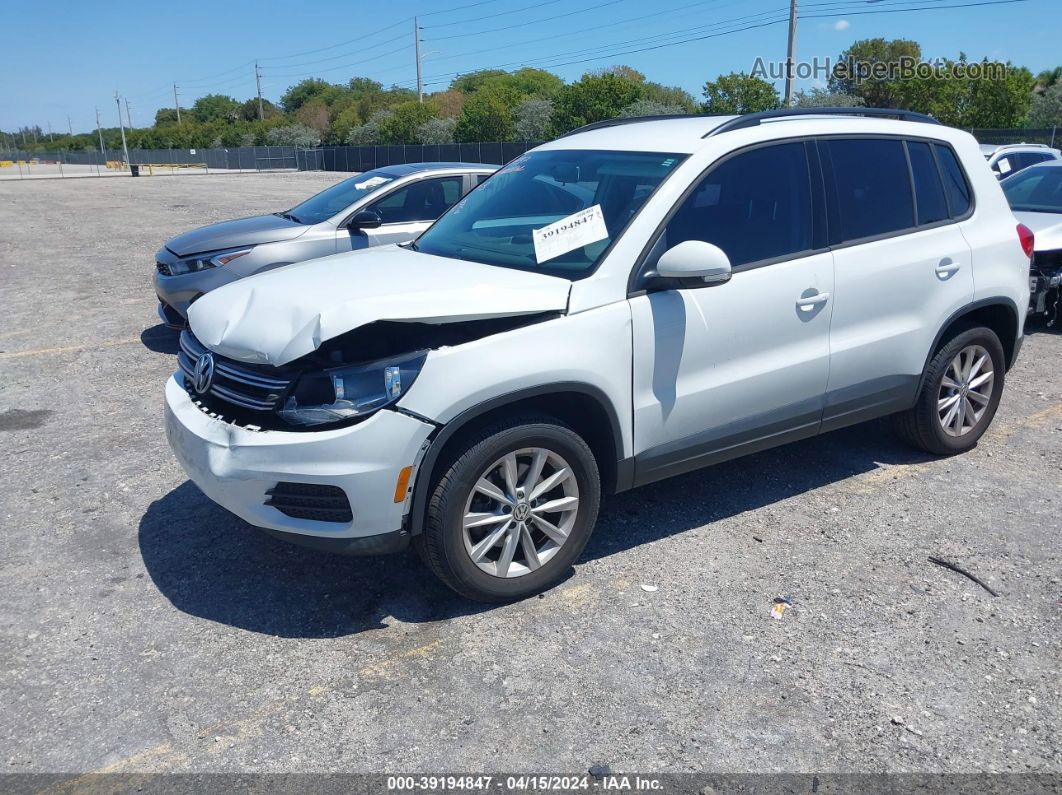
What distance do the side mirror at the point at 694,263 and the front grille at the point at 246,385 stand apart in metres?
1.63

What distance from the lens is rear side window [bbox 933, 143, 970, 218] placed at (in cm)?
505

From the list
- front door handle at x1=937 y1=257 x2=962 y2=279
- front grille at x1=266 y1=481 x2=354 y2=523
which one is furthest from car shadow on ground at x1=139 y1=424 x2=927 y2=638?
front door handle at x1=937 y1=257 x2=962 y2=279

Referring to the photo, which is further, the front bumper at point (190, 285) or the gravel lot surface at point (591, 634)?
the front bumper at point (190, 285)

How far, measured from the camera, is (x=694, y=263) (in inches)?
146

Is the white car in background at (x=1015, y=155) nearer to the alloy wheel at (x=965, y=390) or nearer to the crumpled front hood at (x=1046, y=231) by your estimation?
the crumpled front hood at (x=1046, y=231)

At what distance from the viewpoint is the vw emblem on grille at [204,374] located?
3.73 meters

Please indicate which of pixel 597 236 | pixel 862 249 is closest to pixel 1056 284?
pixel 862 249

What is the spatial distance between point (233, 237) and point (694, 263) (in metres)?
5.46

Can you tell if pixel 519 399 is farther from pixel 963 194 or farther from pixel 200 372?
pixel 963 194

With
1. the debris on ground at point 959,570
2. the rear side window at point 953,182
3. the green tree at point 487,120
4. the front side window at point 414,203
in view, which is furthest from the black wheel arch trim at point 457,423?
the green tree at point 487,120

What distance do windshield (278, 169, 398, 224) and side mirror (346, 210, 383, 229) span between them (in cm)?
24

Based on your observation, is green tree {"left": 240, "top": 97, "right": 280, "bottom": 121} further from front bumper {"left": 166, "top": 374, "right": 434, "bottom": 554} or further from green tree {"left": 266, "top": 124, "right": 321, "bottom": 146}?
front bumper {"left": 166, "top": 374, "right": 434, "bottom": 554}

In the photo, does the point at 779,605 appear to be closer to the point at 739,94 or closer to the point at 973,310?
the point at 973,310

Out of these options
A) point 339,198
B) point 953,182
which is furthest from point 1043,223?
point 339,198
